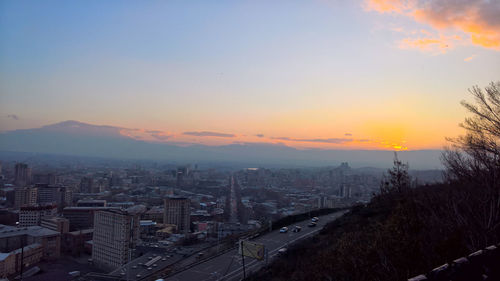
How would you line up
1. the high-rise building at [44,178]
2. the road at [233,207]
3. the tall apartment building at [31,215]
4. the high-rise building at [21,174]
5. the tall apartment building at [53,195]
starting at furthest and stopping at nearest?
the high-rise building at [44,178], the high-rise building at [21,174], the tall apartment building at [53,195], the road at [233,207], the tall apartment building at [31,215]

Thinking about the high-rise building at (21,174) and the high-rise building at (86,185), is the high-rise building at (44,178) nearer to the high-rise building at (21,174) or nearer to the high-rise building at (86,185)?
the high-rise building at (21,174)

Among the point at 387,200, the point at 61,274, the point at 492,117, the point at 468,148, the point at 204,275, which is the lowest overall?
the point at 61,274

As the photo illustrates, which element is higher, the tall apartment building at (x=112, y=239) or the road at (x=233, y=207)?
the tall apartment building at (x=112, y=239)

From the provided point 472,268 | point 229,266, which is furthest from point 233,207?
point 472,268

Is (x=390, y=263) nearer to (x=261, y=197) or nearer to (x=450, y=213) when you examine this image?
(x=450, y=213)

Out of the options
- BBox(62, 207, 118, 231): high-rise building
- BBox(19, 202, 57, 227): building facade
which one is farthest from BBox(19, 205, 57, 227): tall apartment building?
BBox(62, 207, 118, 231): high-rise building

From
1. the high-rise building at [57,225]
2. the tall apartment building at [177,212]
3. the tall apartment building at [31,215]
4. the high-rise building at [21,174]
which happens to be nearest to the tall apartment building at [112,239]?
the high-rise building at [57,225]

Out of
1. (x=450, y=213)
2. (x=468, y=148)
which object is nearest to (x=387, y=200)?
(x=468, y=148)
